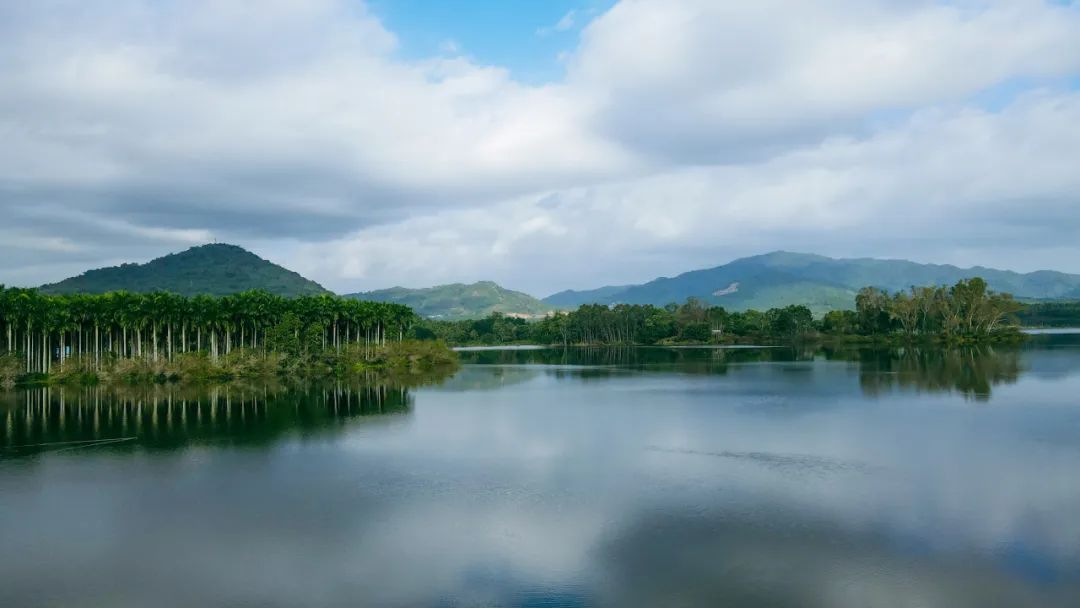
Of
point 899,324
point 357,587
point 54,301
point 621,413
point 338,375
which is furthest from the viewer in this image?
point 899,324

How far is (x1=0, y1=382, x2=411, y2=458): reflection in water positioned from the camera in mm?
38188

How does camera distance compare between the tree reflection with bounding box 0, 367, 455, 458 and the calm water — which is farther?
the tree reflection with bounding box 0, 367, 455, 458

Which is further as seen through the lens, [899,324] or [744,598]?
[899,324]

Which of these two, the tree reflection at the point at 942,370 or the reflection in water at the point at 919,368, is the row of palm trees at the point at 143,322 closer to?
the reflection in water at the point at 919,368

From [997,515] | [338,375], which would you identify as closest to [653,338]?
[338,375]

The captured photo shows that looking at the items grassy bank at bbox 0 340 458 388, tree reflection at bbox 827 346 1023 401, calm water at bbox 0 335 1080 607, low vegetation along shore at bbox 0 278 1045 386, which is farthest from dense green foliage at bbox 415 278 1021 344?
calm water at bbox 0 335 1080 607

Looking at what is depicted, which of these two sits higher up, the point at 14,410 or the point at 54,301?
the point at 54,301

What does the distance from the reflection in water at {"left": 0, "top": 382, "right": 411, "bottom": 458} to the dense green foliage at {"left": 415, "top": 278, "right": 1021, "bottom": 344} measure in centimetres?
11295

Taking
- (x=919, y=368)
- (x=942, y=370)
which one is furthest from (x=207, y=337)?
(x=942, y=370)

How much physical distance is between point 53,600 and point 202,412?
3426 cm

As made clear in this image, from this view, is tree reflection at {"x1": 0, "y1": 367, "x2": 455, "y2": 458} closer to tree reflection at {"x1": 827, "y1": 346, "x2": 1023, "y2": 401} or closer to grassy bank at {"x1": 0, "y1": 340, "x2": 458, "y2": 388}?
grassy bank at {"x1": 0, "y1": 340, "x2": 458, "y2": 388}

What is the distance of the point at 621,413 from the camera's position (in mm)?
46562

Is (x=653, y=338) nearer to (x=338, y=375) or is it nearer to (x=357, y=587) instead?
(x=338, y=375)

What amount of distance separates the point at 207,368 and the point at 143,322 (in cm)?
768
